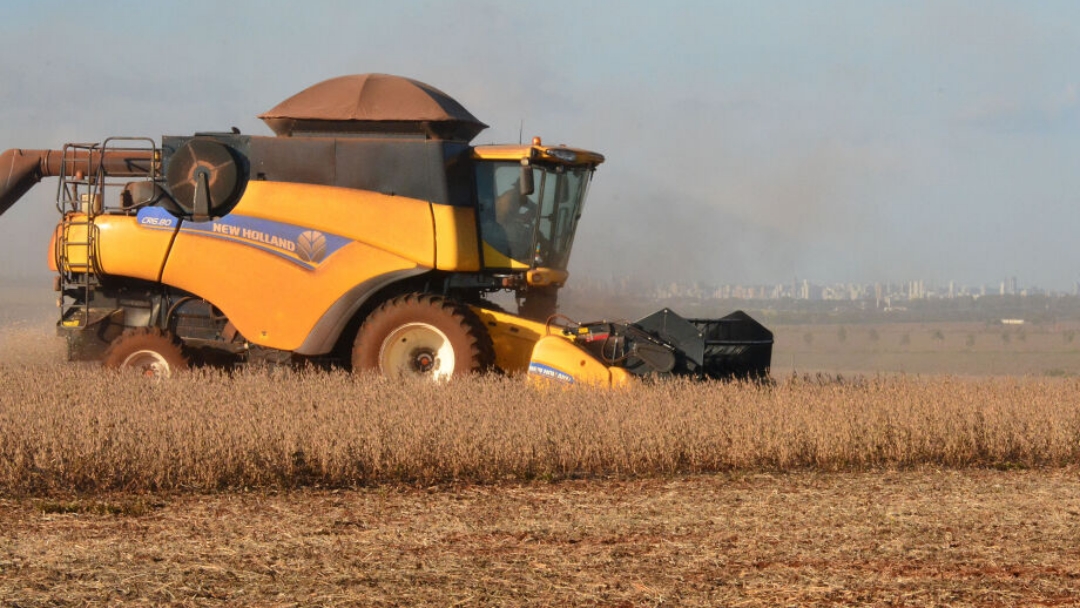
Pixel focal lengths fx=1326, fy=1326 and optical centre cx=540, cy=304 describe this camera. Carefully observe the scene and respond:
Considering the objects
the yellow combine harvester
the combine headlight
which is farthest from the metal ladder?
the combine headlight

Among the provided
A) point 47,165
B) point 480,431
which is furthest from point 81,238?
point 480,431

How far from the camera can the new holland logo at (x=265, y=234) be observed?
11.8 m

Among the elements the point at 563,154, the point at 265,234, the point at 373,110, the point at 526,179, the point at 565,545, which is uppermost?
the point at 373,110

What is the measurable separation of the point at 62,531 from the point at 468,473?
2426mm

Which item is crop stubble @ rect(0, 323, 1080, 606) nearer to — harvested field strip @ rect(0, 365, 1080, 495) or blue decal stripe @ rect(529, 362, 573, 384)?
harvested field strip @ rect(0, 365, 1080, 495)

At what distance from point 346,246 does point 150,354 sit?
209 cm

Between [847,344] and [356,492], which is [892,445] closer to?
[356,492]

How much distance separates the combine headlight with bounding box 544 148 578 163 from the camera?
11.7 m

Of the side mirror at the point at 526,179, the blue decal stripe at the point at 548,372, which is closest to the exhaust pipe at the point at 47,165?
the side mirror at the point at 526,179

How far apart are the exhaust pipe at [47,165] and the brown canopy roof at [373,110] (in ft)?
5.04

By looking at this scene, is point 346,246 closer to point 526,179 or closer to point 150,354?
point 526,179

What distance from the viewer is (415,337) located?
11430mm

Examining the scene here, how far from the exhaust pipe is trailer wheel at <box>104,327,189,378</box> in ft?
5.85

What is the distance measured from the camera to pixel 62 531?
6340 mm
